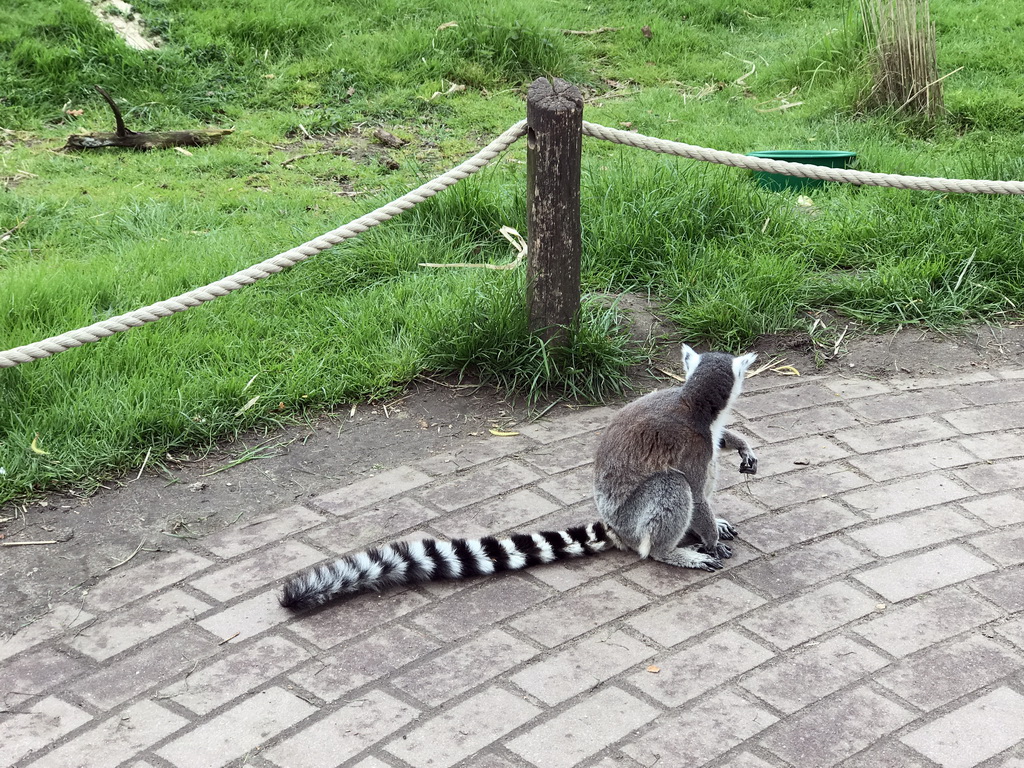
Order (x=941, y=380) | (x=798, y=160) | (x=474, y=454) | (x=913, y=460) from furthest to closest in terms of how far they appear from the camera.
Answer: (x=798, y=160) < (x=941, y=380) < (x=474, y=454) < (x=913, y=460)

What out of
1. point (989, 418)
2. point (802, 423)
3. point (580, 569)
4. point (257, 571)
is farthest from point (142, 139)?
point (989, 418)

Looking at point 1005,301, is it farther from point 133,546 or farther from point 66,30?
point 66,30

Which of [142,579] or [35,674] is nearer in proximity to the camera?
[35,674]

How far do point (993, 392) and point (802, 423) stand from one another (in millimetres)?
997

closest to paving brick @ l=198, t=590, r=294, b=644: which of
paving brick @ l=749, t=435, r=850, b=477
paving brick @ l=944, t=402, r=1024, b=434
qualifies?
paving brick @ l=749, t=435, r=850, b=477

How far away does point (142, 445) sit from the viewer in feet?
13.5

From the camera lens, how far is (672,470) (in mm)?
3424

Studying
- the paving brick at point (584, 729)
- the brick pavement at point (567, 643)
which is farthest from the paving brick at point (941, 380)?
the paving brick at point (584, 729)

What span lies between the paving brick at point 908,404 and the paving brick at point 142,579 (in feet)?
9.39

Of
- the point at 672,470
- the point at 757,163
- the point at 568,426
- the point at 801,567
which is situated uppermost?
the point at 757,163

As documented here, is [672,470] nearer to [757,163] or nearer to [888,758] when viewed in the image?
[888,758]

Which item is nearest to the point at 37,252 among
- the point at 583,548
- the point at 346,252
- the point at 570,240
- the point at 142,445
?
the point at 346,252

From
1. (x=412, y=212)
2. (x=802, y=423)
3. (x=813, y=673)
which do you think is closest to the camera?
(x=813, y=673)

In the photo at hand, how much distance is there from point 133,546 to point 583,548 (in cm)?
160
